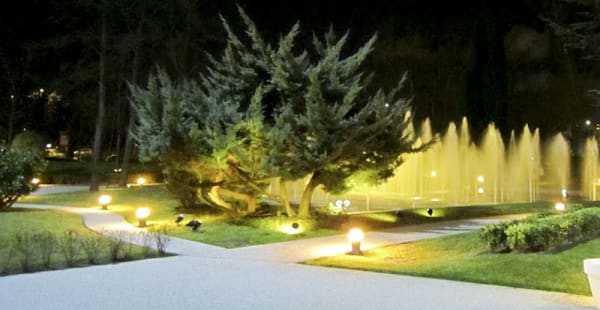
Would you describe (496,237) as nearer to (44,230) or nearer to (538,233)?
(538,233)

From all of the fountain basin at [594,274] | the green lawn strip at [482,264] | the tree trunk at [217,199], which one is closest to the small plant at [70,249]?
the green lawn strip at [482,264]

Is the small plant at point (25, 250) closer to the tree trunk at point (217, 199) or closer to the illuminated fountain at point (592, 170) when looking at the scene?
the tree trunk at point (217, 199)

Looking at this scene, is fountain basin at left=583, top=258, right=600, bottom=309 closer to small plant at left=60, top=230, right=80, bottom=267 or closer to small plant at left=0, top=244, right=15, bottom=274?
small plant at left=60, top=230, right=80, bottom=267

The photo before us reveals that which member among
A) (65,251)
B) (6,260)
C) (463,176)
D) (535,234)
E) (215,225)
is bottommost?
(6,260)

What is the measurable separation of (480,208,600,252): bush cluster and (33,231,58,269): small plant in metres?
7.75

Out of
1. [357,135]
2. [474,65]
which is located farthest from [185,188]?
[474,65]

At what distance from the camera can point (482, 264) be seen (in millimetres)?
10156

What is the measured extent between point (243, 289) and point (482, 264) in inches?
161

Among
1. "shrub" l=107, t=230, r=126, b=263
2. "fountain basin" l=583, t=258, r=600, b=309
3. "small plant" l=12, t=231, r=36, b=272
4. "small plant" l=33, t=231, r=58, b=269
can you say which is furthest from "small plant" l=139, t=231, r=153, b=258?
"fountain basin" l=583, t=258, r=600, b=309

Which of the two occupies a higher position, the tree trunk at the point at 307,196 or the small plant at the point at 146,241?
the tree trunk at the point at 307,196

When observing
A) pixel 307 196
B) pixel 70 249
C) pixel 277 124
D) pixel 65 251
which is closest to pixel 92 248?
pixel 65 251

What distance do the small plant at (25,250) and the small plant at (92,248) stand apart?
90 cm

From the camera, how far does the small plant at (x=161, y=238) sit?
39.0 ft

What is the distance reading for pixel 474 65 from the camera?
37.4 meters
